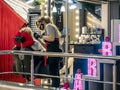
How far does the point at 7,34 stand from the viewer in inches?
199

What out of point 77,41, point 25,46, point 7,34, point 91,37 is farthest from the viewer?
point 77,41

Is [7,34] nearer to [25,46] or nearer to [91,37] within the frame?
[25,46]

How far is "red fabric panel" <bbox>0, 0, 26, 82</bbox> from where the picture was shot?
499 cm

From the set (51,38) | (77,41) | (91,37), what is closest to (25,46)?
(51,38)

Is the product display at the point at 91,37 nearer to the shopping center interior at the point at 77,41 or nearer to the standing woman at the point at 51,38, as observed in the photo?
the shopping center interior at the point at 77,41

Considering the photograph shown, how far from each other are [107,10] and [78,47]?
45.0 inches

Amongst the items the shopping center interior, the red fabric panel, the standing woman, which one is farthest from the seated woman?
the red fabric panel

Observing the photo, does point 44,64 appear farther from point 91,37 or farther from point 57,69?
point 91,37

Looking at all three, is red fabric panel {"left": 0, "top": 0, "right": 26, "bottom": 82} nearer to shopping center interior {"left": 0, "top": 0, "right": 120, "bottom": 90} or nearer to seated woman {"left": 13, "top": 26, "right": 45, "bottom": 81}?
shopping center interior {"left": 0, "top": 0, "right": 120, "bottom": 90}

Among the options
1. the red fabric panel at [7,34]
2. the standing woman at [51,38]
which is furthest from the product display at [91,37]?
the red fabric panel at [7,34]

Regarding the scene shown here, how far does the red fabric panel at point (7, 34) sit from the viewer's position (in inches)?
197

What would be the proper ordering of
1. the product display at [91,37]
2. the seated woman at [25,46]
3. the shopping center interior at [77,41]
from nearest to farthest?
the shopping center interior at [77,41] → the seated woman at [25,46] → the product display at [91,37]

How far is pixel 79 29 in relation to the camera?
6.43m

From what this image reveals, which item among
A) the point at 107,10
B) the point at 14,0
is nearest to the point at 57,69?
the point at 107,10
